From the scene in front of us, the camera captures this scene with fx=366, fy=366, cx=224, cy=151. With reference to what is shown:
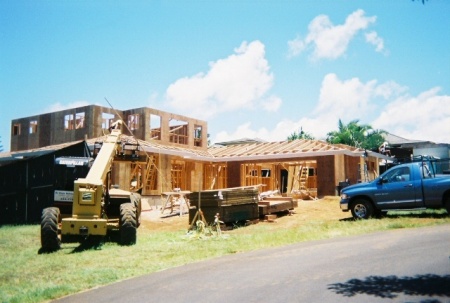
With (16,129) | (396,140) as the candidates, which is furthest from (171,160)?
(396,140)

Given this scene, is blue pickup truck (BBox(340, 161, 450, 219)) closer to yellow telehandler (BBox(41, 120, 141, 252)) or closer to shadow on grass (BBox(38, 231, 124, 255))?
yellow telehandler (BBox(41, 120, 141, 252))

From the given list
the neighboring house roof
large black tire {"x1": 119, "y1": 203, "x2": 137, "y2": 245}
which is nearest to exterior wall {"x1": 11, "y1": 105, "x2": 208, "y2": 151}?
large black tire {"x1": 119, "y1": 203, "x2": 137, "y2": 245}

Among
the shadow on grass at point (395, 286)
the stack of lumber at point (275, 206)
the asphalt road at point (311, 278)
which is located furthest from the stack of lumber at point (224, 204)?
the shadow on grass at point (395, 286)

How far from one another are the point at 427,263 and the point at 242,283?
3.52 metres

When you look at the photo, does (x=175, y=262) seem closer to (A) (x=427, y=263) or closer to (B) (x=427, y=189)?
(A) (x=427, y=263)

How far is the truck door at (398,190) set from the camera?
508 inches

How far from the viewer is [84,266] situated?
27.3ft

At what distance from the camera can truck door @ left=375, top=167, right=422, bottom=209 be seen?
1291cm

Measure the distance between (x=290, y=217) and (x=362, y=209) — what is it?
11.2 ft

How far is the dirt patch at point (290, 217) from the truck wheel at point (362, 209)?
41.8 inches

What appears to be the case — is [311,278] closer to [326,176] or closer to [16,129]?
[326,176]

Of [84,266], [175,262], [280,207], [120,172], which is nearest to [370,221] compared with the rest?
[280,207]

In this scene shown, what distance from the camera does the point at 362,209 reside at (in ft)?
44.8

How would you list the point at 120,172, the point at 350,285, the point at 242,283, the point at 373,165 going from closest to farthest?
the point at 350,285, the point at 242,283, the point at 120,172, the point at 373,165
